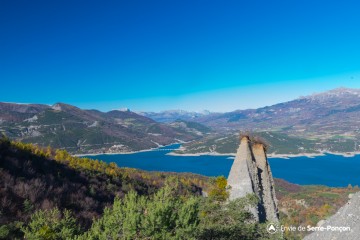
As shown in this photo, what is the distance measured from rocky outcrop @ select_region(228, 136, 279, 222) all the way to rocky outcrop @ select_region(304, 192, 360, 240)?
2.49m

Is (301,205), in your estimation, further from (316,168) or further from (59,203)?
(316,168)

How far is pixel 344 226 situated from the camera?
1163 cm

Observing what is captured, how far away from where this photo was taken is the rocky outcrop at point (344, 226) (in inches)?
432

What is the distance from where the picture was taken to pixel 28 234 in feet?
26.2

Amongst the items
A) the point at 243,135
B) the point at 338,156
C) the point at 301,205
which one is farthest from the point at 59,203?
the point at 338,156

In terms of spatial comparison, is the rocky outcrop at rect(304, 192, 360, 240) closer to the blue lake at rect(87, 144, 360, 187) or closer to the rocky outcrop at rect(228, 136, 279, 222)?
the rocky outcrop at rect(228, 136, 279, 222)

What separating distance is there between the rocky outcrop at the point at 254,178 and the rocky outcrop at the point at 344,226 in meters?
2.49

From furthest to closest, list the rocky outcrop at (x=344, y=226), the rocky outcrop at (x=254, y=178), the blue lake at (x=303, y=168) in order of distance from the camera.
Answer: the blue lake at (x=303, y=168) → the rocky outcrop at (x=254, y=178) → the rocky outcrop at (x=344, y=226)

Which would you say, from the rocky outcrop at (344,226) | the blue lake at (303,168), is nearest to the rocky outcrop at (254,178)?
the rocky outcrop at (344,226)

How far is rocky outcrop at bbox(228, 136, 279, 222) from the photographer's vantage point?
1436 cm

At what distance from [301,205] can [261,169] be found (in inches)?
2331

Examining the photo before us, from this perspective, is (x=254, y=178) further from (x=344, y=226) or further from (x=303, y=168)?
(x=303, y=168)

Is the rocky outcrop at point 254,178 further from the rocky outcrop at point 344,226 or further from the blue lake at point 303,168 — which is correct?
the blue lake at point 303,168

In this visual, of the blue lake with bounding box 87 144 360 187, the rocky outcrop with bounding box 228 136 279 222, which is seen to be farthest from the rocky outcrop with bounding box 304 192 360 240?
the blue lake with bounding box 87 144 360 187
